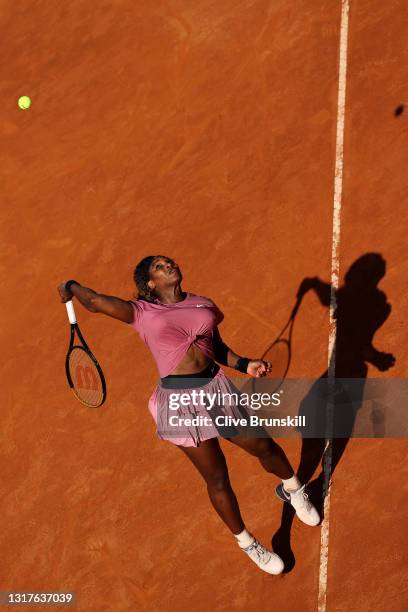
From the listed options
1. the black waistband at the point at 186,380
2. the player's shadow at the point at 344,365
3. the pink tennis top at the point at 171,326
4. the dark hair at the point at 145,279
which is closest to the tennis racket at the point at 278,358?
the player's shadow at the point at 344,365

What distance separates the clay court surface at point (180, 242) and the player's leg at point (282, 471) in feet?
0.96

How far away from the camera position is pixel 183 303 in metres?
5.61

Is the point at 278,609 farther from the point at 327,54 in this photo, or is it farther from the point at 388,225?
the point at 327,54

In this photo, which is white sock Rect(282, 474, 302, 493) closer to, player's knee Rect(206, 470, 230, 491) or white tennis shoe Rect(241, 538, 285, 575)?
white tennis shoe Rect(241, 538, 285, 575)

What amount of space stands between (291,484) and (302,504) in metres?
0.28

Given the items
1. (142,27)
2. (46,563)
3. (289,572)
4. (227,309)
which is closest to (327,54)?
(142,27)

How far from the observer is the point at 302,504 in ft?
21.1

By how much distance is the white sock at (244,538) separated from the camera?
611cm

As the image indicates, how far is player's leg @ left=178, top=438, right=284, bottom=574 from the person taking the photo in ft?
18.8

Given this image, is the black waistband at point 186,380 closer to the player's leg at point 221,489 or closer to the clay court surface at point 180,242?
the player's leg at point 221,489

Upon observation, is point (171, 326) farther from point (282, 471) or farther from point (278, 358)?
point (278, 358)

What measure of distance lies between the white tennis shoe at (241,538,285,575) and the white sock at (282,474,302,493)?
1.80 feet

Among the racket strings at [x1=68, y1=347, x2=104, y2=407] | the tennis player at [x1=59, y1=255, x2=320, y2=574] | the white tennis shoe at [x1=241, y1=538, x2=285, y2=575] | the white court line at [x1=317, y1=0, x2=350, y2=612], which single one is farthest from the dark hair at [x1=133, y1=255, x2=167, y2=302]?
the white court line at [x1=317, y1=0, x2=350, y2=612]

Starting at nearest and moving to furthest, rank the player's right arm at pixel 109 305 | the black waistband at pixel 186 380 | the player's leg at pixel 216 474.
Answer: the player's right arm at pixel 109 305
the black waistband at pixel 186 380
the player's leg at pixel 216 474
